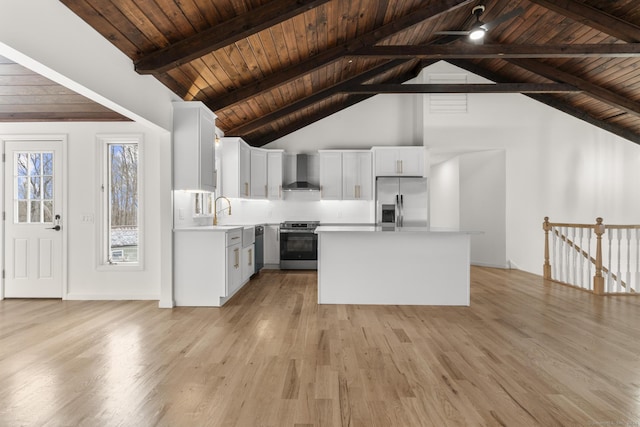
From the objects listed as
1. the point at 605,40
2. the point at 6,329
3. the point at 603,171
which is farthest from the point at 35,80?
the point at 603,171

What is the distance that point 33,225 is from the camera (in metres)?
4.97

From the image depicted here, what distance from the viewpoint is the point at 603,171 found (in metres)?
7.30

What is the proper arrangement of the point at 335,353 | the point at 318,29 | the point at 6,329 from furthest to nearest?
the point at 318,29 → the point at 6,329 → the point at 335,353

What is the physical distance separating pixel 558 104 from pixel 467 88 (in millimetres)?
2018

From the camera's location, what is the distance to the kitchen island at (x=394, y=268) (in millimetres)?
4539

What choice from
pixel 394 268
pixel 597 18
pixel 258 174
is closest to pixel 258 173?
pixel 258 174

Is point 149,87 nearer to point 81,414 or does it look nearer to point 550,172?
point 81,414

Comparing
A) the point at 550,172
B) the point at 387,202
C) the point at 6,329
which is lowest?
the point at 6,329

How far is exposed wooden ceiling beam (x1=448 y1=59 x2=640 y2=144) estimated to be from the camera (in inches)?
284

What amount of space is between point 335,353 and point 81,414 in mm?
1676

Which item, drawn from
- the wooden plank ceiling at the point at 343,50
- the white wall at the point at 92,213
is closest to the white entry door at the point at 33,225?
the white wall at the point at 92,213

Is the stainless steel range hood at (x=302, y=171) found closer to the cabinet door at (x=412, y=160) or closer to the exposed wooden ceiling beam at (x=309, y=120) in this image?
the exposed wooden ceiling beam at (x=309, y=120)

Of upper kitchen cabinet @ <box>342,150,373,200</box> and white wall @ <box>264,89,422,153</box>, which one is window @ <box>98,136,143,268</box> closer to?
white wall @ <box>264,89,422,153</box>

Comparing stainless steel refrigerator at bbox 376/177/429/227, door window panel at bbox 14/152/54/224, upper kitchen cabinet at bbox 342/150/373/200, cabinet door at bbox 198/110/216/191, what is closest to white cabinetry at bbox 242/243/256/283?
cabinet door at bbox 198/110/216/191
